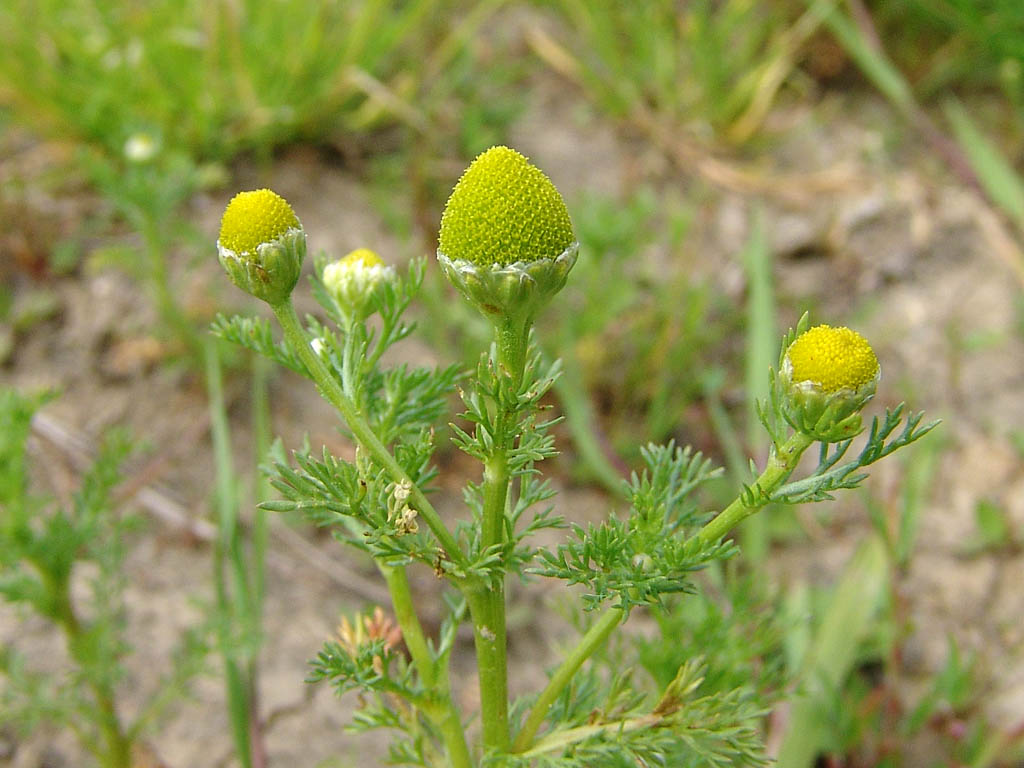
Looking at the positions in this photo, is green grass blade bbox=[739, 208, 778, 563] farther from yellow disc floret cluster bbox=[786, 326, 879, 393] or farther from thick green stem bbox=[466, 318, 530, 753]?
yellow disc floret cluster bbox=[786, 326, 879, 393]

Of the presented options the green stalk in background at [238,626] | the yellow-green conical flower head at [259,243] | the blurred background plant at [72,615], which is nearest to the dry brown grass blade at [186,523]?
the green stalk in background at [238,626]

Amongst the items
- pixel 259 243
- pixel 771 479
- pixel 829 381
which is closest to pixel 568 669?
pixel 771 479

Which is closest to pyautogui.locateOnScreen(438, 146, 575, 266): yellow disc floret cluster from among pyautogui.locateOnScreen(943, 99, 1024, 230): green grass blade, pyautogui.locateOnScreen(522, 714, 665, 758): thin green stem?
pyautogui.locateOnScreen(522, 714, 665, 758): thin green stem

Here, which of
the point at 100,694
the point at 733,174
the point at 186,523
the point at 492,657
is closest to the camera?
the point at 492,657

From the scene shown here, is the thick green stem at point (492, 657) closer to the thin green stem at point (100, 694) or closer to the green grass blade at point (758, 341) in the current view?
the thin green stem at point (100, 694)

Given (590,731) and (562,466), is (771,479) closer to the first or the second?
(590,731)

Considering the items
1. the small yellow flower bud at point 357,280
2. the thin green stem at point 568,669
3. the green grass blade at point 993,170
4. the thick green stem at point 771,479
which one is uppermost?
the green grass blade at point 993,170
